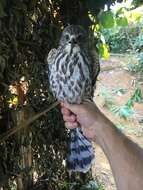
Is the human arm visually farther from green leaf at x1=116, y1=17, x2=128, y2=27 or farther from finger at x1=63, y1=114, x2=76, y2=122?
green leaf at x1=116, y1=17, x2=128, y2=27

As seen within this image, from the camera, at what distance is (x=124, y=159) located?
1636mm

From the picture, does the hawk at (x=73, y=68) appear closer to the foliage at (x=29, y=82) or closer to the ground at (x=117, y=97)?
the foliage at (x=29, y=82)

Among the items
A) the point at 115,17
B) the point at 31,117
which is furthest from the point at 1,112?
the point at 115,17

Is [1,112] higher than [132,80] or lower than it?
higher

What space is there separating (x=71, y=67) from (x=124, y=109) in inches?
176

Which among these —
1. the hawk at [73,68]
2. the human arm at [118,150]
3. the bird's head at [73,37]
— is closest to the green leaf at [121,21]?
the hawk at [73,68]

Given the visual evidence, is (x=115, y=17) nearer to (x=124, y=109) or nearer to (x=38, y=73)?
(x=38, y=73)

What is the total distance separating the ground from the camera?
458 centimetres

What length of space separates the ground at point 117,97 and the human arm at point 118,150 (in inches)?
87.3

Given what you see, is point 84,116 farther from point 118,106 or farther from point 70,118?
point 118,106

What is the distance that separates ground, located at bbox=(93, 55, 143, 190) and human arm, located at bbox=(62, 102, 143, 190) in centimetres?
222

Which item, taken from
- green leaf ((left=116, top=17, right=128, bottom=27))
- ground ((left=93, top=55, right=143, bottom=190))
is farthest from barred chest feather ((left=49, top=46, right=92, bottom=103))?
ground ((left=93, top=55, right=143, bottom=190))

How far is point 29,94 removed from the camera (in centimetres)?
254

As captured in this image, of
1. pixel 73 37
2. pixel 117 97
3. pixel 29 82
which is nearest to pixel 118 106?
pixel 117 97
